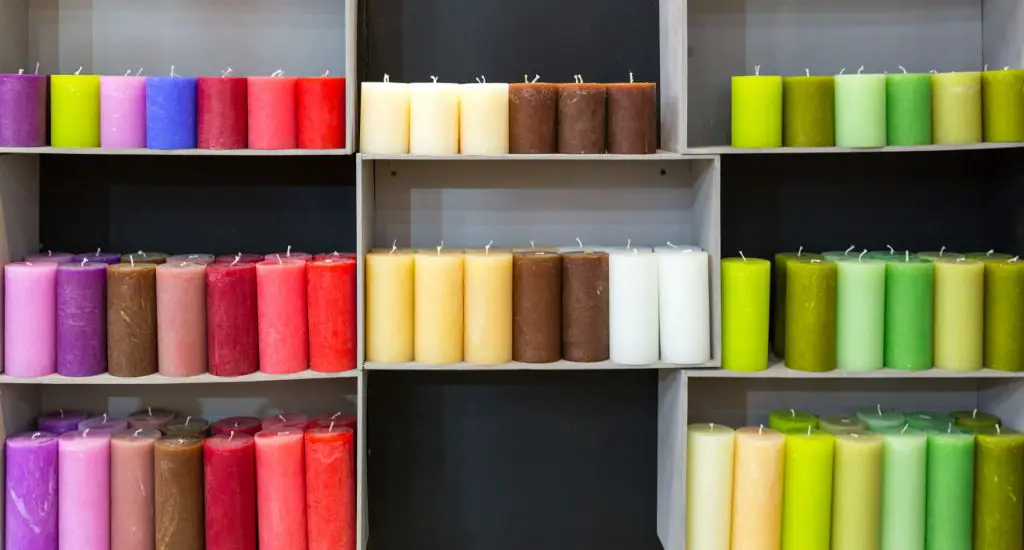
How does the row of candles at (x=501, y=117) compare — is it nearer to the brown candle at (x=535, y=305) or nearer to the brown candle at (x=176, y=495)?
the brown candle at (x=535, y=305)

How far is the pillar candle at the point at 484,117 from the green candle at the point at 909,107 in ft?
2.91

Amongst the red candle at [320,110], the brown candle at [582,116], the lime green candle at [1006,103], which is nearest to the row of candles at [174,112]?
the red candle at [320,110]

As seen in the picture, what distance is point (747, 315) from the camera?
2.25 metres

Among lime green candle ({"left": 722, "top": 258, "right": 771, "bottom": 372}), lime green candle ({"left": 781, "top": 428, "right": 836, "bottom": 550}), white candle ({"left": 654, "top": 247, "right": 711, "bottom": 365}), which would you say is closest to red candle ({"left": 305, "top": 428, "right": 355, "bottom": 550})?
white candle ({"left": 654, "top": 247, "right": 711, "bottom": 365})

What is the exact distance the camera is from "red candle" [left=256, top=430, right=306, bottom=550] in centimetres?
220

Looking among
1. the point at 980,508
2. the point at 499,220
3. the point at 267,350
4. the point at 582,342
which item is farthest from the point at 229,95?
the point at 980,508

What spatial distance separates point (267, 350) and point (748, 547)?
3.83 ft

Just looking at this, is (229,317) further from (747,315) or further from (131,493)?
(747,315)

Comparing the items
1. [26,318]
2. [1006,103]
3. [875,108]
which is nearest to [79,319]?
[26,318]

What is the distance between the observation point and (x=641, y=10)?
→ 8.29 ft

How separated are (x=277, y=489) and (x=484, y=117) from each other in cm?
95

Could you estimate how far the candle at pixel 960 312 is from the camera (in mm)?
2252

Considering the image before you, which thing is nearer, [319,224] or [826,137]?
[826,137]

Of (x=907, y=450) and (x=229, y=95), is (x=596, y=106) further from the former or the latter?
(x=907, y=450)
